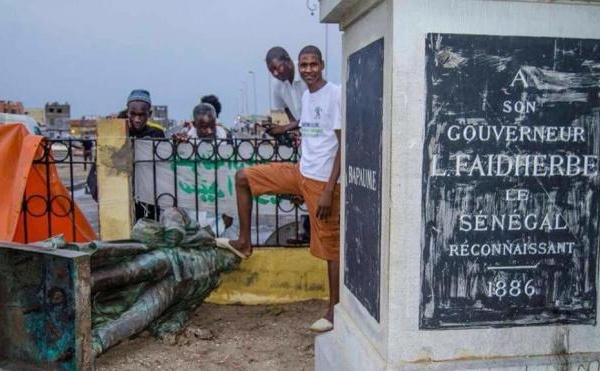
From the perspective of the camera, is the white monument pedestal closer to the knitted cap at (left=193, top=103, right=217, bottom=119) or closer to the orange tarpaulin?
the orange tarpaulin

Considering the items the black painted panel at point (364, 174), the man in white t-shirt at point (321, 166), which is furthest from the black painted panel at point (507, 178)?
the man in white t-shirt at point (321, 166)

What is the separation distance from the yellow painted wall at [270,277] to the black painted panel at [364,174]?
1864 mm

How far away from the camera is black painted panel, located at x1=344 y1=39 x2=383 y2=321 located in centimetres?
254

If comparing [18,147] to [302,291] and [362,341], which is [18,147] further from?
[362,341]

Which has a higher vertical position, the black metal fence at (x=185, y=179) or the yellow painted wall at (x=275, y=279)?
the black metal fence at (x=185, y=179)

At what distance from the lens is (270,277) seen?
4.93 metres

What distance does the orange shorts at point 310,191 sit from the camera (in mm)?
3973

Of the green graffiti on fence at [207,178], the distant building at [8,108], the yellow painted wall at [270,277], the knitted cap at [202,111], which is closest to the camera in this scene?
the yellow painted wall at [270,277]

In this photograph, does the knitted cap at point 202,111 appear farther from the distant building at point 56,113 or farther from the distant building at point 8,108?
the distant building at point 56,113

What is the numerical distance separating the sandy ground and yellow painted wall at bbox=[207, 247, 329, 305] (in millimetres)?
149

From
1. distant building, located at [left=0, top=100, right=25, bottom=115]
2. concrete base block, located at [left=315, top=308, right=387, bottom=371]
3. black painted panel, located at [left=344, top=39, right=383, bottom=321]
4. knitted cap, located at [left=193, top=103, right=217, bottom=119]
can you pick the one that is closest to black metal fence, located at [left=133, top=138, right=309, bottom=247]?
knitted cap, located at [left=193, top=103, right=217, bottom=119]

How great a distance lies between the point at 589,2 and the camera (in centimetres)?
236

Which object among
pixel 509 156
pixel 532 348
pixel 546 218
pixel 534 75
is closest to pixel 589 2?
pixel 534 75

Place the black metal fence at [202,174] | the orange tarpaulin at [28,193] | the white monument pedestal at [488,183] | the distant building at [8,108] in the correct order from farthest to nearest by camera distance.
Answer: the distant building at [8,108] → the black metal fence at [202,174] → the orange tarpaulin at [28,193] → the white monument pedestal at [488,183]
